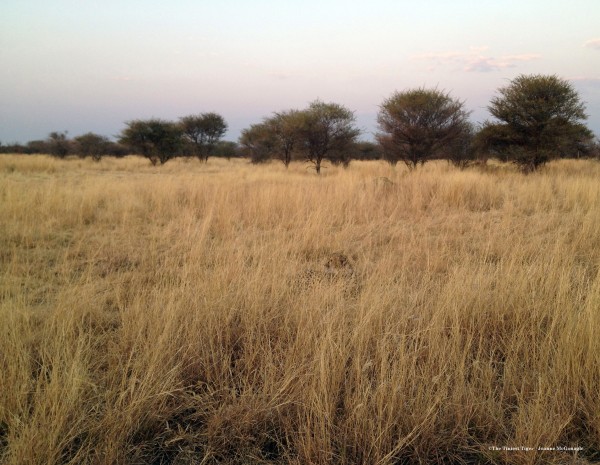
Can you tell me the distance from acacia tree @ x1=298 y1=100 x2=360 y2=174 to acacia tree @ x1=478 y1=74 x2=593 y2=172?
778cm

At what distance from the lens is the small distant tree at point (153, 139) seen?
27.6m

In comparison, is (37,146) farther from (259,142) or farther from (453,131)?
(453,131)

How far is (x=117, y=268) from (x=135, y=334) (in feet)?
6.61

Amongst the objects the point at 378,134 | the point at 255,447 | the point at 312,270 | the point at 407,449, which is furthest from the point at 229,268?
the point at 378,134

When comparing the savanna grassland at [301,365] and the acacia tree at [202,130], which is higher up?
the acacia tree at [202,130]

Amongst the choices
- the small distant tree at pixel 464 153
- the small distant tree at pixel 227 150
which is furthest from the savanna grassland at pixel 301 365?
the small distant tree at pixel 227 150

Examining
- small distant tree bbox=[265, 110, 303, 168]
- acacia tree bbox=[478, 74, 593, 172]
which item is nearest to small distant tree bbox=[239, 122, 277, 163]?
small distant tree bbox=[265, 110, 303, 168]

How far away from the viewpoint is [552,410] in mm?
1658

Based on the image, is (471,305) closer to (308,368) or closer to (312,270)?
(308,368)

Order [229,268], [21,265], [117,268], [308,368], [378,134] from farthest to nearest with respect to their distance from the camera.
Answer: [378,134], [117,268], [21,265], [229,268], [308,368]

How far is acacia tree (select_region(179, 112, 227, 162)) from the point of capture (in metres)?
34.8

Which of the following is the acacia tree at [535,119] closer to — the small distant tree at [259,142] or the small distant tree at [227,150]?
the small distant tree at [259,142]

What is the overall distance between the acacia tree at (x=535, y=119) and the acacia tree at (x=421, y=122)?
68.0 inches

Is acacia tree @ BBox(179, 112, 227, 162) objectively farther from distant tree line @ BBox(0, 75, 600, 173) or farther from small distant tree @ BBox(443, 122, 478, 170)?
small distant tree @ BBox(443, 122, 478, 170)
